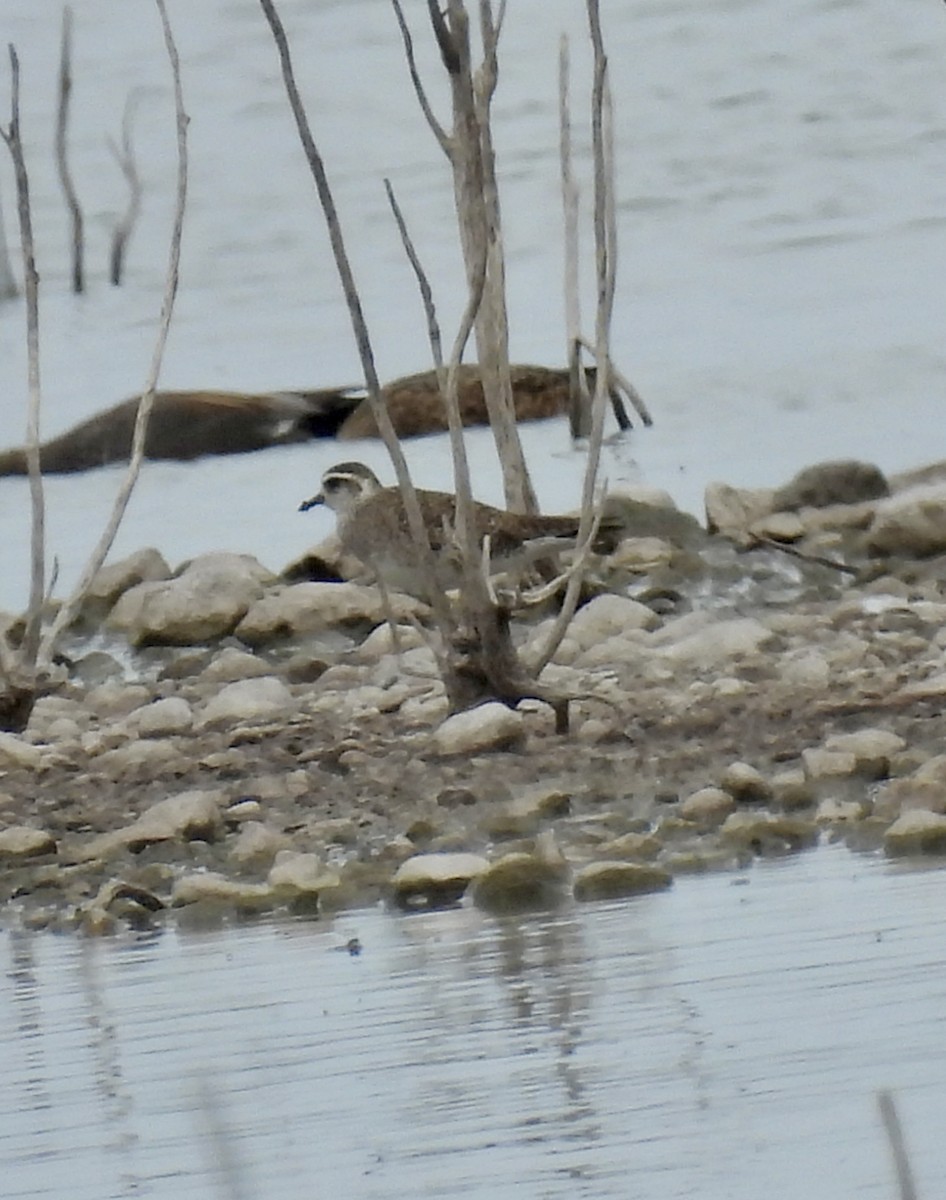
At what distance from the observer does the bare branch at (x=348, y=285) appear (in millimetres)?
5852

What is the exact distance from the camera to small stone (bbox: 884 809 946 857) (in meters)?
4.75

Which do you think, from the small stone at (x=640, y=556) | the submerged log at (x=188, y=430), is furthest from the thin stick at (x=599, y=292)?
the submerged log at (x=188, y=430)

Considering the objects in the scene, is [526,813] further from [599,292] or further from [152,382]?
[152,382]

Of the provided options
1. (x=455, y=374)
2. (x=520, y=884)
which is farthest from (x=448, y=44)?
(x=520, y=884)

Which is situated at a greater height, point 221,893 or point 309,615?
point 221,893

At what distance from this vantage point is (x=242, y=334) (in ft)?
50.1

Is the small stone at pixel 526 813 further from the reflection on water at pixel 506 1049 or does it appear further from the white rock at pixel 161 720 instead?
the white rock at pixel 161 720

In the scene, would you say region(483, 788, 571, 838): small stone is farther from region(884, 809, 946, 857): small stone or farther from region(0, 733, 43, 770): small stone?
region(0, 733, 43, 770): small stone

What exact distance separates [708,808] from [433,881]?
0.62 metres

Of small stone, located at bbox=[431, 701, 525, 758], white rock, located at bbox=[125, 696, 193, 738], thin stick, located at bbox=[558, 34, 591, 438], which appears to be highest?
thin stick, located at bbox=[558, 34, 591, 438]

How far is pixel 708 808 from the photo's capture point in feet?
17.4

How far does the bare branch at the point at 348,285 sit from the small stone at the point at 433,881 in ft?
3.97

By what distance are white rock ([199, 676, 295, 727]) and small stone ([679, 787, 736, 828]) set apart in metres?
1.74

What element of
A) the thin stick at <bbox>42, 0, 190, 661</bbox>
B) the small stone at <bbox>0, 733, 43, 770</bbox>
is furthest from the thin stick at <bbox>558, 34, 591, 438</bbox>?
the small stone at <bbox>0, 733, 43, 770</bbox>
